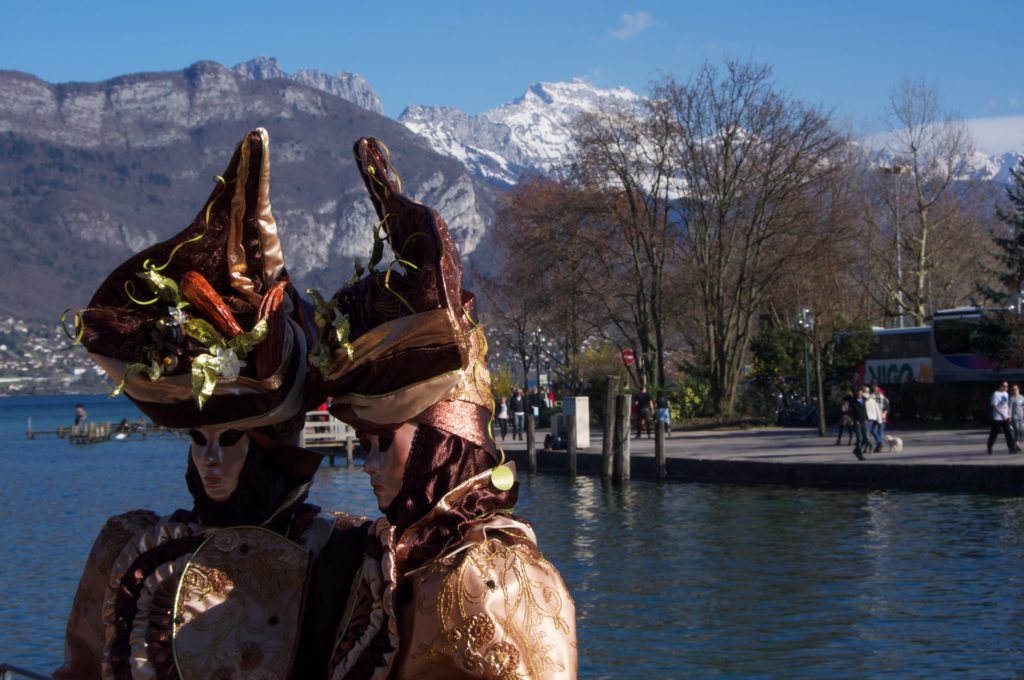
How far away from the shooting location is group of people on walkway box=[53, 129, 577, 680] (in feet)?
10.2

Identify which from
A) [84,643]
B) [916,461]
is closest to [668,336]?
[916,461]

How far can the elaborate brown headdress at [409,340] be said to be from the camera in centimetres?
320

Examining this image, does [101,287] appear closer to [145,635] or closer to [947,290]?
[145,635]

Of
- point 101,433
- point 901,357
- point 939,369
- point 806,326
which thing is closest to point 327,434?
point 806,326

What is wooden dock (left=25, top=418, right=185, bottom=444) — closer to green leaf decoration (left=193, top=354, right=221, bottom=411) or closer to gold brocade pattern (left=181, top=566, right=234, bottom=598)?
gold brocade pattern (left=181, top=566, right=234, bottom=598)

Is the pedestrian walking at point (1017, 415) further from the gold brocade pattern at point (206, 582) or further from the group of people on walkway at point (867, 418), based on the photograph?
the gold brocade pattern at point (206, 582)

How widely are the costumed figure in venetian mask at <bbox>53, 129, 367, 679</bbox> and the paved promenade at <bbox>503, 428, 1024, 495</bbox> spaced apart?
19885mm

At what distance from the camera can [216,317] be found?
3.46 metres

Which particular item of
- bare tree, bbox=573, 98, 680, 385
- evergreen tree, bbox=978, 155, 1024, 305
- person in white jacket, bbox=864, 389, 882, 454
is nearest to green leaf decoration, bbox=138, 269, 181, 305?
person in white jacket, bbox=864, 389, 882, 454

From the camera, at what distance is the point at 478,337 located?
3406mm

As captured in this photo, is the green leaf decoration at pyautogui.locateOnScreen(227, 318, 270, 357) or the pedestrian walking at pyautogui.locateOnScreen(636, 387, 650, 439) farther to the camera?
the pedestrian walking at pyautogui.locateOnScreen(636, 387, 650, 439)

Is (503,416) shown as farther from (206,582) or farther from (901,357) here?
(206,582)

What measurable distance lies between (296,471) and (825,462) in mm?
22332

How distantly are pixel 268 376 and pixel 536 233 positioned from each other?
38.7 meters
